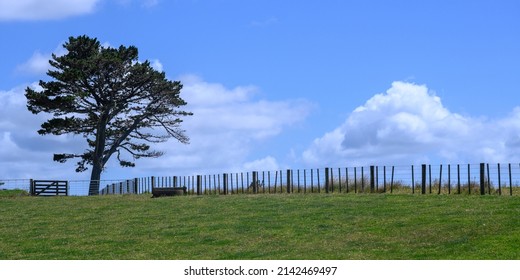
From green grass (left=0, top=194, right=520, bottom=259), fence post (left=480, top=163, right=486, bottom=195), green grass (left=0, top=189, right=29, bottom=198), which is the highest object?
fence post (left=480, top=163, right=486, bottom=195)

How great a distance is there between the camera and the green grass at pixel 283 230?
23203mm

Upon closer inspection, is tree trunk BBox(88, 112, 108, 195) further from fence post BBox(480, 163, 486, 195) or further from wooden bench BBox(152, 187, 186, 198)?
fence post BBox(480, 163, 486, 195)

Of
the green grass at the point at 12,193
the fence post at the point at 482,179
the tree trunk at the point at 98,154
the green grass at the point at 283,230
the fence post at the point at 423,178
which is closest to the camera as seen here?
the green grass at the point at 283,230

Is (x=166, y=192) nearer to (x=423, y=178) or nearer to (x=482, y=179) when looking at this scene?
(x=423, y=178)

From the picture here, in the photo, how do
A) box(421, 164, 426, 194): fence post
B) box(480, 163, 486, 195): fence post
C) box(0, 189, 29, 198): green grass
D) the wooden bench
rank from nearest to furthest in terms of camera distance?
box(480, 163, 486, 195): fence post < box(421, 164, 426, 194): fence post < the wooden bench < box(0, 189, 29, 198): green grass

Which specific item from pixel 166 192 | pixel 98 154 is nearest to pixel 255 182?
pixel 166 192

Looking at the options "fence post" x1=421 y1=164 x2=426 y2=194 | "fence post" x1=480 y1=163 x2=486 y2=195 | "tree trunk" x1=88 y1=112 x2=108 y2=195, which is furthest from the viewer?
"tree trunk" x1=88 y1=112 x2=108 y2=195

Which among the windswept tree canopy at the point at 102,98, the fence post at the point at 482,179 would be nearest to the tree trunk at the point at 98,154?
the windswept tree canopy at the point at 102,98

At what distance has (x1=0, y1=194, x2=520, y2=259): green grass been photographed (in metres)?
23.2

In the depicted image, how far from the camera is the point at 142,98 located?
225ft

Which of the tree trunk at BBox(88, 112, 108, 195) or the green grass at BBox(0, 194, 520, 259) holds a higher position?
the tree trunk at BBox(88, 112, 108, 195)

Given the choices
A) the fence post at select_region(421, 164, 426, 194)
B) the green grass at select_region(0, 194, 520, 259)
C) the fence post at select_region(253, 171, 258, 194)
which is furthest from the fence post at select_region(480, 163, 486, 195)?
the fence post at select_region(253, 171, 258, 194)

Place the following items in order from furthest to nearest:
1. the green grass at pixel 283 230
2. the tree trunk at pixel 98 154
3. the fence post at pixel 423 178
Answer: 1. the tree trunk at pixel 98 154
2. the fence post at pixel 423 178
3. the green grass at pixel 283 230

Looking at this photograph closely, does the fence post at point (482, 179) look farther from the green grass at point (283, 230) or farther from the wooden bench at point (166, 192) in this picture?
the wooden bench at point (166, 192)
